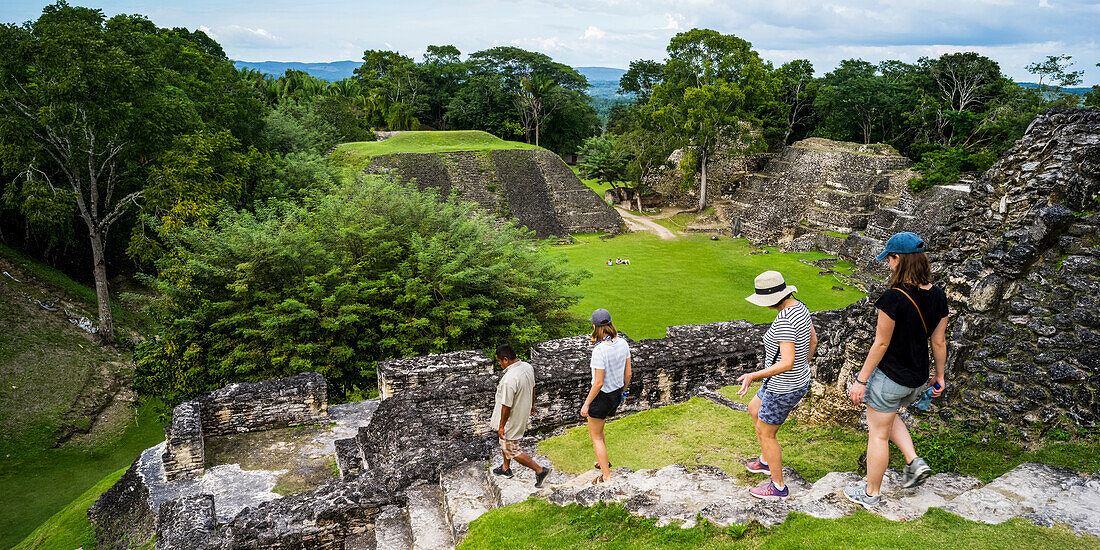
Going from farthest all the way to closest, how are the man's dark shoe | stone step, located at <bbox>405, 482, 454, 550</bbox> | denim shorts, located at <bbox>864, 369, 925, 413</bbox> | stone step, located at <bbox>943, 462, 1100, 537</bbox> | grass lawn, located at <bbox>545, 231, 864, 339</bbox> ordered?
grass lawn, located at <bbox>545, 231, 864, 339</bbox> < the man's dark shoe < stone step, located at <bbox>405, 482, 454, 550</bbox> < denim shorts, located at <bbox>864, 369, 925, 413</bbox> < stone step, located at <bbox>943, 462, 1100, 537</bbox>

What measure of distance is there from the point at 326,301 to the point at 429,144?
2931cm

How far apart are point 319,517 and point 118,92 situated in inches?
591

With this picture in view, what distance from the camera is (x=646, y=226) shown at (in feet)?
116

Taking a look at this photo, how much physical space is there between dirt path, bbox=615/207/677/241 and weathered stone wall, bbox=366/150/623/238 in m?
1.43

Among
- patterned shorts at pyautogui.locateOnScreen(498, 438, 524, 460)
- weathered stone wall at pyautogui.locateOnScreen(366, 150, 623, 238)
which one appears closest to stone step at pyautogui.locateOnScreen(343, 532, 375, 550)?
patterned shorts at pyautogui.locateOnScreen(498, 438, 524, 460)

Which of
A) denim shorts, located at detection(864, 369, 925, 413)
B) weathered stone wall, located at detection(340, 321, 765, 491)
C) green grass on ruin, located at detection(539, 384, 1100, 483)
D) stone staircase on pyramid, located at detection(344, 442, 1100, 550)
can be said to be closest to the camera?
stone staircase on pyramid, located at detection(344, 442, 1100, 550)

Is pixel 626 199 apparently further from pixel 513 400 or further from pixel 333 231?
pixel 513 400

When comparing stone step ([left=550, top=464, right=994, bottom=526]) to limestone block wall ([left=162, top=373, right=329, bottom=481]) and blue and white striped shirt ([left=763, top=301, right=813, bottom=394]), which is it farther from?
limestone block wall ([left=162, top=373, right=329, bottom=481])

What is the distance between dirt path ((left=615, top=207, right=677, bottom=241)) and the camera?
107 feet

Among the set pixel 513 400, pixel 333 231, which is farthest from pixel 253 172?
pixel 513 400

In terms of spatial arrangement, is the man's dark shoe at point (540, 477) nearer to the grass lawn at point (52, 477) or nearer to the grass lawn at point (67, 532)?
the grass lawn at point (67, 532)

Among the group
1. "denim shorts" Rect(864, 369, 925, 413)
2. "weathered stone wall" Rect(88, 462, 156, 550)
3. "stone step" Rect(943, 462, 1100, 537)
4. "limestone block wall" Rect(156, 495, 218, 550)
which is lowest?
"weathered stone wall" Rect(88, 462, 156, 550)

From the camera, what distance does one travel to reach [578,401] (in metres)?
8.61

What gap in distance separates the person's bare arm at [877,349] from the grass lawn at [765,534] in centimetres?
77
